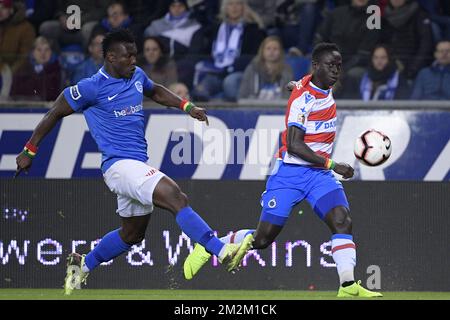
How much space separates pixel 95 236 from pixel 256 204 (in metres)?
1.73

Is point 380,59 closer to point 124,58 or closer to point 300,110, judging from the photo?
point 300,110

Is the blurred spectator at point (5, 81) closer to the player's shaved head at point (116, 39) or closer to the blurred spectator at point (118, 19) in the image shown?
the blurred spectator at point (118, 19)

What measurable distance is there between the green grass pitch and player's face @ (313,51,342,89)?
6.69 feet

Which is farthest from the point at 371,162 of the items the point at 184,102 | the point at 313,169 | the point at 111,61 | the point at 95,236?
the point at 95,236

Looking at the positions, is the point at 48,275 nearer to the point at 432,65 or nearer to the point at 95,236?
the point at 95,236

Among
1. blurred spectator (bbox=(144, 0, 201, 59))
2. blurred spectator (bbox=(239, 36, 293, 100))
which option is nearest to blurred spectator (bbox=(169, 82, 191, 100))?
blurred spectator (bbox=(144, 0, 201, 59))

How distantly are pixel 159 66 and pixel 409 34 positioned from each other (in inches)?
106

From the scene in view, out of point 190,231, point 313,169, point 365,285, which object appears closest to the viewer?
point 190,231

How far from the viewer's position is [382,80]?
12.4 meters

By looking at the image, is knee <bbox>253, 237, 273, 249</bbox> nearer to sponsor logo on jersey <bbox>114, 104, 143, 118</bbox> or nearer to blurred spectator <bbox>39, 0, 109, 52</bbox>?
sponsor logo on jersey <bbox>114, 104, 143, 118</bbox>

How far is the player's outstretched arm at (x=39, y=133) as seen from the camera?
9.77 meters

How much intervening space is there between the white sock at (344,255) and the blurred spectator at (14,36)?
4.41 m

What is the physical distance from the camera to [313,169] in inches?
403

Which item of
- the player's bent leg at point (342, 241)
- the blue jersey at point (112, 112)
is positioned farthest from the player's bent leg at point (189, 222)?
the player's bent leg at point (342, 241)
